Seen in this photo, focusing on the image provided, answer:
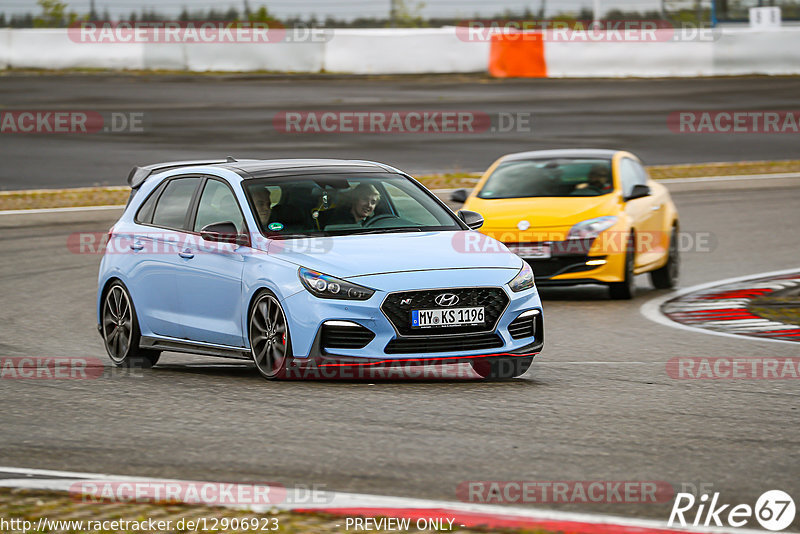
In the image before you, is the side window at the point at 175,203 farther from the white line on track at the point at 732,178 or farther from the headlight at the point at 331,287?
the white line on track at the point at 732,178

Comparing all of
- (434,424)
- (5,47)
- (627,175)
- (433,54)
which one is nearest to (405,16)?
(433,54)

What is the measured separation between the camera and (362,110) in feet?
107

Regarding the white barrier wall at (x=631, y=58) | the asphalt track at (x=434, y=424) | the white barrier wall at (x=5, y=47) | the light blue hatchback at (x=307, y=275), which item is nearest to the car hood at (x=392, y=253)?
the light blue hatchback at (x=307, y=275)

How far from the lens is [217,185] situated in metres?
10.6

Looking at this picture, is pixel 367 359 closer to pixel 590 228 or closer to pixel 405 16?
pixel 590 228

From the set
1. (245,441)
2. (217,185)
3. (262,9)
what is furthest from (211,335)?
(262,9)

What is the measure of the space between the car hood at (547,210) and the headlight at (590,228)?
2.3 inches

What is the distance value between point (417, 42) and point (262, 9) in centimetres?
866

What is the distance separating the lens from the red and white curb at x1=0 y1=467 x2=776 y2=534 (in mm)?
5660

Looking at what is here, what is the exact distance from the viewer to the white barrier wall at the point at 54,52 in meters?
40.6

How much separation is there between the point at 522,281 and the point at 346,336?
130 cm

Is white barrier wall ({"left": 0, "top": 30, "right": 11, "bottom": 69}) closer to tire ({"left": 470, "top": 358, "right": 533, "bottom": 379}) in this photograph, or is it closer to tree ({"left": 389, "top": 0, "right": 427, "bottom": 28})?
tree ({"left": 389, "top": 0, "right": 427, "bottom": 28})

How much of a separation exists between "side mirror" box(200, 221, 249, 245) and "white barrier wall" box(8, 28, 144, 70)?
105 feet

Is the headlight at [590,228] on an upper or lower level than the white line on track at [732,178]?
upper
